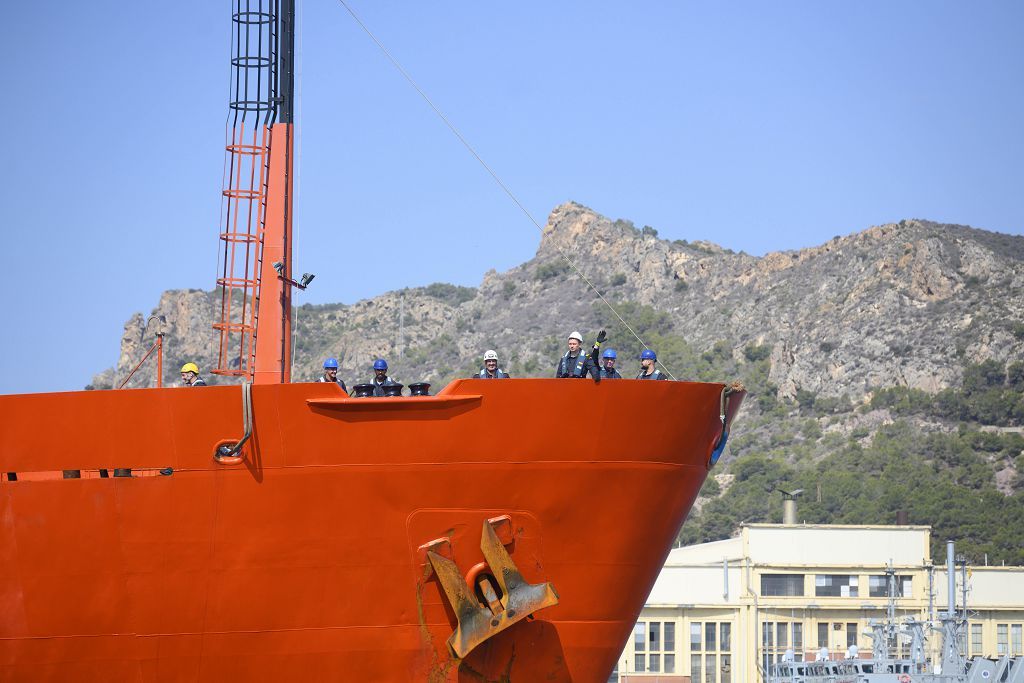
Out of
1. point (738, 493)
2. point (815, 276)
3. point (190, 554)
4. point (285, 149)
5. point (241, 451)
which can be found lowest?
point (738, 493)

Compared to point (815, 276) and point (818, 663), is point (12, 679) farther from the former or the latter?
point (815, 276)

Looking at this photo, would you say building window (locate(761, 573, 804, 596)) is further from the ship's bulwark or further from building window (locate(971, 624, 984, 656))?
the ship's bulwark

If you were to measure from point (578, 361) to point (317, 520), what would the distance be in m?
3.14

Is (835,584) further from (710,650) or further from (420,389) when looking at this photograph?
(420,389)

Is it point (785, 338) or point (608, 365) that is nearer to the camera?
point (608, 365)

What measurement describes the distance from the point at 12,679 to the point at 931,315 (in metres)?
111

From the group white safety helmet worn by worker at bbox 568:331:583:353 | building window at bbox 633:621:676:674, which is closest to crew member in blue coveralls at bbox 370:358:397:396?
white safety helmet worn by worker at bbox 568:331:583:353

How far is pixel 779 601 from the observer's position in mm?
47969

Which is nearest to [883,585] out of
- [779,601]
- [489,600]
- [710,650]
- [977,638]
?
[779,601]

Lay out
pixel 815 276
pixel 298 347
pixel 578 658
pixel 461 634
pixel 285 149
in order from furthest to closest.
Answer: pixel 298 347
pixel 815 276
pixel 285 149
pixel 578 658
pixel 461 634

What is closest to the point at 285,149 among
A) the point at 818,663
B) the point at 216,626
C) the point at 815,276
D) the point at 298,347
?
the point at 216,626

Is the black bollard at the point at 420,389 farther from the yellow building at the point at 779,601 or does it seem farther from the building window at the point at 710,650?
the building window at the point at 710,650

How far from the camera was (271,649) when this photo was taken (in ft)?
42.9

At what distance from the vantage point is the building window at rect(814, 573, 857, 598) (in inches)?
1903
